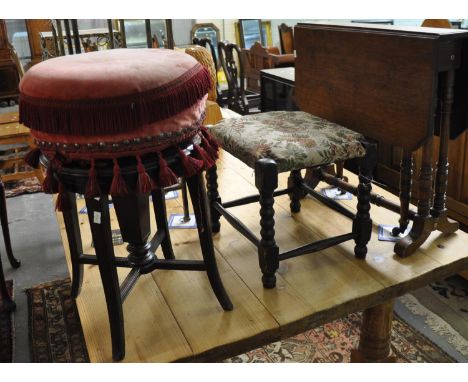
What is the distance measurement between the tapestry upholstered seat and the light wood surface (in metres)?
0.09

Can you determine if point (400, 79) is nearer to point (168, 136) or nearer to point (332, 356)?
point (168, 136)

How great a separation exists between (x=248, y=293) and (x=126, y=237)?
38 centimetres

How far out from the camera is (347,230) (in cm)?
179

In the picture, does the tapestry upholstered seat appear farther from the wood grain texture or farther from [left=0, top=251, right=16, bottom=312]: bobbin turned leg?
[left=0, top=251, right=16, bottom=312]: bobbin turned leg

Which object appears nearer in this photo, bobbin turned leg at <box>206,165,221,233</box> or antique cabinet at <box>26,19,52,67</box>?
bobbin turned leg at <box>206,165,221,233</box>

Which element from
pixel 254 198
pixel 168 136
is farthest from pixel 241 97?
pixel 168 136

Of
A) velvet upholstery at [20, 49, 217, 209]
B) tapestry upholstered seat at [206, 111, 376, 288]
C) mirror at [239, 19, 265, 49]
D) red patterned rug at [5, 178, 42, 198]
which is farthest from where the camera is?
mirror at [239, 19, 265, 49]

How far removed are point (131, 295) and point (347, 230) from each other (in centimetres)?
80

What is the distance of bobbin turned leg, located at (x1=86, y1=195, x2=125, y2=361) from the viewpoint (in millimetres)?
1115

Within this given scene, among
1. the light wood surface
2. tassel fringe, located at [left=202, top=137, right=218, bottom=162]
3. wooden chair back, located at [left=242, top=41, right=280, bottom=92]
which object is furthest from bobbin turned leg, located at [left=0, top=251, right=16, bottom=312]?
wooden chair back, located at [left=242, top=41, right=280, bottom=92]

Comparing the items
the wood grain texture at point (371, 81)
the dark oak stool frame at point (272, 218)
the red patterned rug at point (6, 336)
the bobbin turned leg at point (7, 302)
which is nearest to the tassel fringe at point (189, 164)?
the dark oak stool frame at point (272, 218)

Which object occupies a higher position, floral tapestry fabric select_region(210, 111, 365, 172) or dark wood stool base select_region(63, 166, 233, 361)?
floral tapestry fabric select_region(210, 111, 365, 172)

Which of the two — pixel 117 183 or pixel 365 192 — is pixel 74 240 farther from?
pixel 365 192

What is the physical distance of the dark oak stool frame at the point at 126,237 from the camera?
1.10 metres
